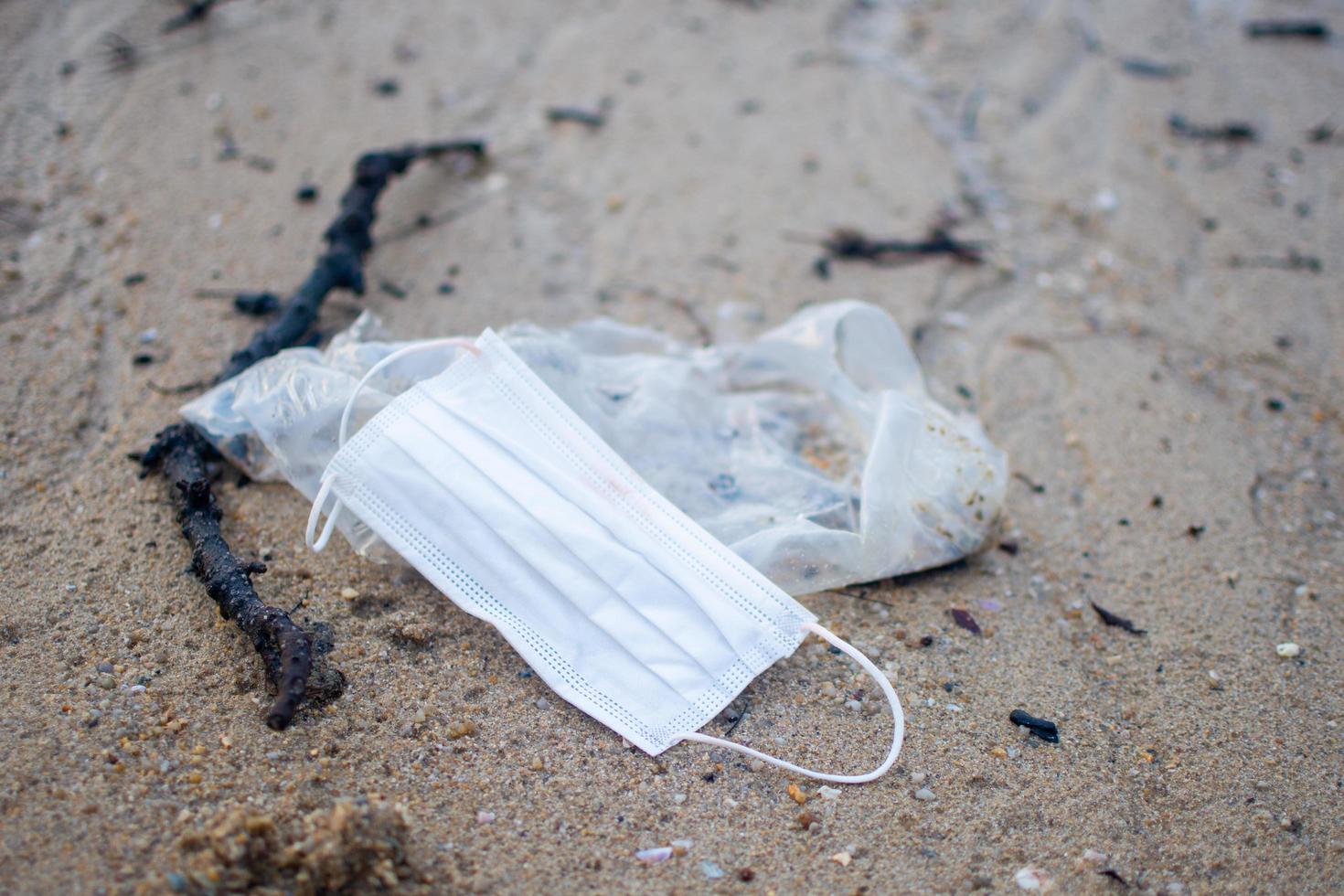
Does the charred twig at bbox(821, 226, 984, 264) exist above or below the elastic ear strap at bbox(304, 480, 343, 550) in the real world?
below

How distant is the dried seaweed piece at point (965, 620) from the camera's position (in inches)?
79.7

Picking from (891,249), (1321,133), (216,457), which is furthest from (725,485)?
(1321,133)

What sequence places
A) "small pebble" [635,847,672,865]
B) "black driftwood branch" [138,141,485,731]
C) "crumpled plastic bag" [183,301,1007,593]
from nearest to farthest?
"small pebble" [635,847,672,865], "black driftwood branch" [138,141,485,731], "crumpled plastic bag" [183,301,1007,593]

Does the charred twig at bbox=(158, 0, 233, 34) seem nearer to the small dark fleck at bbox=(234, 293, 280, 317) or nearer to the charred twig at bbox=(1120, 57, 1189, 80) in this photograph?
the small dark fleck at bbox=(234, 293, 280, 317)

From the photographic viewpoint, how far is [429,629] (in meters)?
1.86

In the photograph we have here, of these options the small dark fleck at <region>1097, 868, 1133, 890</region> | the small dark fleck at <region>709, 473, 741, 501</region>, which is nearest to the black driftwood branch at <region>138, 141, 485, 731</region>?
the small dark fleck at <region>709, 473, 741, 501</region>

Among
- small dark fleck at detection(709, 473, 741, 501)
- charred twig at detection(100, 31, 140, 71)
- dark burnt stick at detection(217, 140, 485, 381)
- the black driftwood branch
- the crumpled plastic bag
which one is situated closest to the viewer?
the black driftwood branch

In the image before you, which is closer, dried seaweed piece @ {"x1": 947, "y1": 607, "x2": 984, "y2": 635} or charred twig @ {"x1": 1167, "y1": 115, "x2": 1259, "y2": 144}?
dried seaweed piece @ {"x1": 947, "y1": 607, "x2": 984, "y2": 635}

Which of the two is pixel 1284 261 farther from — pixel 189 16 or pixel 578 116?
pixel 189 16

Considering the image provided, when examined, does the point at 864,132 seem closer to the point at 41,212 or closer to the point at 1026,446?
the point at 1026,446

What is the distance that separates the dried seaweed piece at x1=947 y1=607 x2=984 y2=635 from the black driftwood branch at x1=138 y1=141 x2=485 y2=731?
4.27ft

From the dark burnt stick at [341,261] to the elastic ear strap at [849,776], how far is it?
4.79ft

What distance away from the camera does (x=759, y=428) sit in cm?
238

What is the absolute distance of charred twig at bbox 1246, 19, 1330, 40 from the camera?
4.27 m
